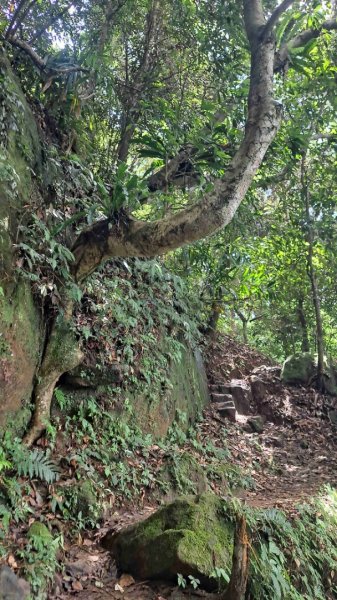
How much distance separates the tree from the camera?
15.7ft

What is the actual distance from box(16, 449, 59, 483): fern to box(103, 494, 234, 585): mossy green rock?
33.6 inches

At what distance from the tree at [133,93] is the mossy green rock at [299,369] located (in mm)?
5709

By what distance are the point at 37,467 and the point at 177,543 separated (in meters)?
1.61

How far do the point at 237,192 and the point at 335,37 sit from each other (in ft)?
17.2

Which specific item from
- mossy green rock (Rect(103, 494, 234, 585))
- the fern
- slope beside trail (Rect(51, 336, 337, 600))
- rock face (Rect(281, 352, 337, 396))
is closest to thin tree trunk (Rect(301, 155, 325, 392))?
rock face (Rect(281, 352, 337, 396))

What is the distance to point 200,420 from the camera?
855 cm

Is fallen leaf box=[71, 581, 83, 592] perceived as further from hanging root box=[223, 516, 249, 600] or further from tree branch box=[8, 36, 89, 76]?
tree branch box=[8, 36, 89, 76]

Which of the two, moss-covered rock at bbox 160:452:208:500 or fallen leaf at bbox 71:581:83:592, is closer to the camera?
fallen leaf at bbox 71:581:83:592

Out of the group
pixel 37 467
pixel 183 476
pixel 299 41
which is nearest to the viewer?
pixel 37 467

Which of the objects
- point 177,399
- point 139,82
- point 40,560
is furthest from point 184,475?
point 139,82

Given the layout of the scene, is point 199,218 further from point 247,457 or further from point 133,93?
point 247,457

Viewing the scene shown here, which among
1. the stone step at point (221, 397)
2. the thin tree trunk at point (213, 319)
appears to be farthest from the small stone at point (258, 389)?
the thin tree trunk at point (213, 319)

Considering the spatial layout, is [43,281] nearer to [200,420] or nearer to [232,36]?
[200,420]

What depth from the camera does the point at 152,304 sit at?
7.71m
